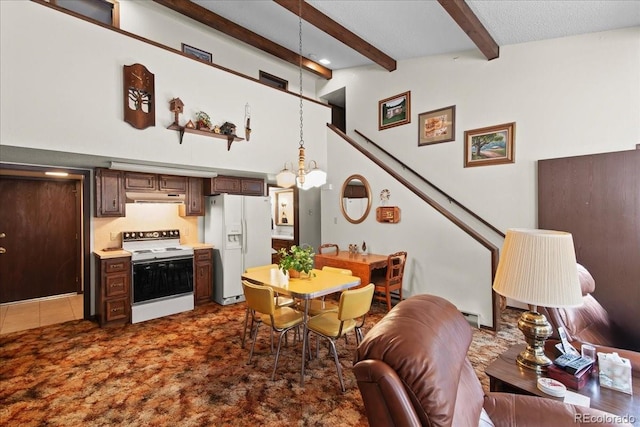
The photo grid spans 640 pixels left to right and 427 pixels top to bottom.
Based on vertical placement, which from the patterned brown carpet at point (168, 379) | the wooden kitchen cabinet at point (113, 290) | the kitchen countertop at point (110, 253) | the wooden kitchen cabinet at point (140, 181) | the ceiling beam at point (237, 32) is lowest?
the patterned brown carpet at point (168, 379)

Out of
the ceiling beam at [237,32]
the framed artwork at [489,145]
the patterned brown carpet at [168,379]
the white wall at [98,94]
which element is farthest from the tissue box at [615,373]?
the ceiling beam at [237,32]

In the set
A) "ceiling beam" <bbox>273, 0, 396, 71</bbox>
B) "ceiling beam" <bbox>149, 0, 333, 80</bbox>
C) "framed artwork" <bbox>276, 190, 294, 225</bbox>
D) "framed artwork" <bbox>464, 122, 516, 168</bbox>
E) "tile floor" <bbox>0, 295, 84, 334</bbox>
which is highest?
"ceiling beam" <bbox>149, 0, 333, 80</bbox>

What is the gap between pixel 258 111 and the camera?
4902 mm

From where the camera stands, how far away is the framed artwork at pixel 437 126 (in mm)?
5367

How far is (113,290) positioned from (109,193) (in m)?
1.31

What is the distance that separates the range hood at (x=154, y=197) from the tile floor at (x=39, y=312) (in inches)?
72.7

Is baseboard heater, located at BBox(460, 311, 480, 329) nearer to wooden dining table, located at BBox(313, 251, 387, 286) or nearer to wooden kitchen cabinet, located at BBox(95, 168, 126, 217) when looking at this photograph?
wooden dining table, located at BBox(313, 251, 387, 286)

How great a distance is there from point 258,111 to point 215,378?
3.76 metres

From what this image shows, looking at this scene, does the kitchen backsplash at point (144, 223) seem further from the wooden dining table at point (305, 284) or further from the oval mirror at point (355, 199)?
the oval mirror at point (355, 199)

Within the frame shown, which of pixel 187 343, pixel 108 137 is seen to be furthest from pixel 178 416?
pixel 108 137

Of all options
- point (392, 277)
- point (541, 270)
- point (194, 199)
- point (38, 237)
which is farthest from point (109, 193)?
point (541, 270)

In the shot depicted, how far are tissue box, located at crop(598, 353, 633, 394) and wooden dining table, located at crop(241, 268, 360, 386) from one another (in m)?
1.89

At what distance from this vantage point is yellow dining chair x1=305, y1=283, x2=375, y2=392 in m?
2.63

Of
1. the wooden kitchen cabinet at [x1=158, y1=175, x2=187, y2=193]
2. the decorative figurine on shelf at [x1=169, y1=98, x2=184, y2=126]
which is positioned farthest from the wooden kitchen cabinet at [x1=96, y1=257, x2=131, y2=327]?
the decorative figurine on shelf at [x1=169, y1=98, x2=184, y2=126]
